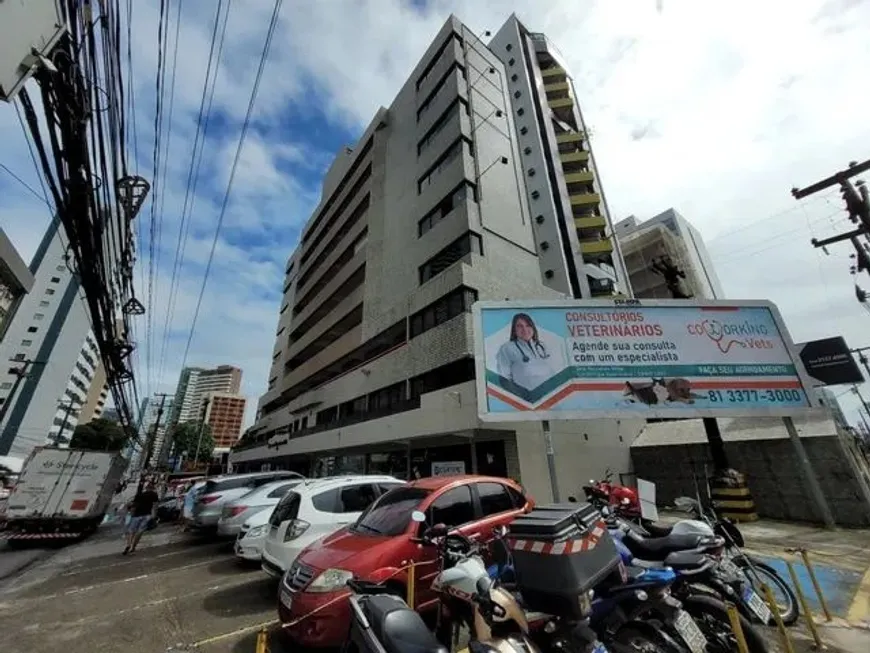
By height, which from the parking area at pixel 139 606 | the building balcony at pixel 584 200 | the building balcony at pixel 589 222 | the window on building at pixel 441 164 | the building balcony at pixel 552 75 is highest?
the building balcony at pixel 552 75

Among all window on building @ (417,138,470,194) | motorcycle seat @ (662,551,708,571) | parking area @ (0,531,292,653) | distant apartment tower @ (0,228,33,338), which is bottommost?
parking area @ (0,531,292,653)

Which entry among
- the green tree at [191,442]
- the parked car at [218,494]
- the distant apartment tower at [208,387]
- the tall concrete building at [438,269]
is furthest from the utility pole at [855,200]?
the green tree at [191,442]

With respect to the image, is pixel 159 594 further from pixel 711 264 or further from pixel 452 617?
pixel 711 264

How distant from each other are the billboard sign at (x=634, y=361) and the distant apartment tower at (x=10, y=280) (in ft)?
29.2

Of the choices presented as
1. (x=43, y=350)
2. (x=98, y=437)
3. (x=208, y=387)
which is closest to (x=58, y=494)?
(x=98, y=437)

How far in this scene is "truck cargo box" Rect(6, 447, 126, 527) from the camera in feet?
34.6

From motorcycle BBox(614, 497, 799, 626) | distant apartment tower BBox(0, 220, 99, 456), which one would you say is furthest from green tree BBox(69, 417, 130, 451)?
motorcycle BBox(614, 497, 799, 626)

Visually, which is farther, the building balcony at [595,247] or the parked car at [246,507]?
the building balcony at [595,247]

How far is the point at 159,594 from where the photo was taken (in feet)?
18.7

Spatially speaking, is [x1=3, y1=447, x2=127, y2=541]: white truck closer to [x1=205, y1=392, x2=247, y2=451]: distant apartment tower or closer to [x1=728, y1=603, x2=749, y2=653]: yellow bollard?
[x1=728, y1=603, x2=749, y2=653]: yellow bollard

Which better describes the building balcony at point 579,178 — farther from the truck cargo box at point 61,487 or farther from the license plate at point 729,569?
the truck cargo box at point 61,487

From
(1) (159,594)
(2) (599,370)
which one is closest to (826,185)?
(2) (599,370)

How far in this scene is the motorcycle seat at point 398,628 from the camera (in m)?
1.90

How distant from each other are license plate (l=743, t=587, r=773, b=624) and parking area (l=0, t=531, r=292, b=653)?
4.25 metres
